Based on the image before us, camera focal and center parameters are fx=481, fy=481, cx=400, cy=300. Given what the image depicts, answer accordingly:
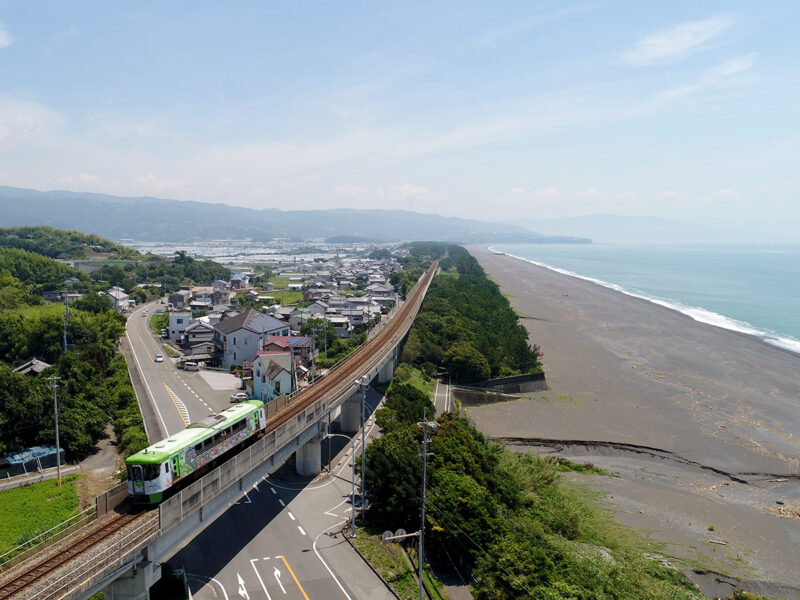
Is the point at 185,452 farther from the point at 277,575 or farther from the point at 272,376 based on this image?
the point at 272,376

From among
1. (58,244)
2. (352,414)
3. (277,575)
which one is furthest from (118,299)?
(277,575)

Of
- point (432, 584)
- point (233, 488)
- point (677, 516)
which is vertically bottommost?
point (677, 516)

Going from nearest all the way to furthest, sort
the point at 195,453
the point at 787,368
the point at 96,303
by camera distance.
A: the point at 195,453 → the point at 787,368 → the point at 96,303

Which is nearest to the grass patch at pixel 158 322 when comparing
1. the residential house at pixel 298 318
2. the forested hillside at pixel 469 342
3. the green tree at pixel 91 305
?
the green tree at pixel 91 305

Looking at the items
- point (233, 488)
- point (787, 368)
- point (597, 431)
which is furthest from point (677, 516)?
point (787, 368)

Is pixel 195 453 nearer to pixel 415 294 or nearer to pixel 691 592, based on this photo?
pixel 691 592

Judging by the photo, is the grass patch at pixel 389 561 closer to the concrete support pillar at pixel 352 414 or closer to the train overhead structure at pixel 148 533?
the train overhead structure at pixel 148 533

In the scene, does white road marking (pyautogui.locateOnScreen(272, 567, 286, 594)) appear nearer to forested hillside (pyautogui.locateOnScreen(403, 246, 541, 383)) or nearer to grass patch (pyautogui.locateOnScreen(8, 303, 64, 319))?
forested hillside (pyautogui.locateOnScreen(403, 246, 541, 383))

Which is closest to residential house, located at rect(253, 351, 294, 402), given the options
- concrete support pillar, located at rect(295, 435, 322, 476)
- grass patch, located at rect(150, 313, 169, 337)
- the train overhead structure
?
concrete support pillar, located at rect(295, 435, 322, 476)
